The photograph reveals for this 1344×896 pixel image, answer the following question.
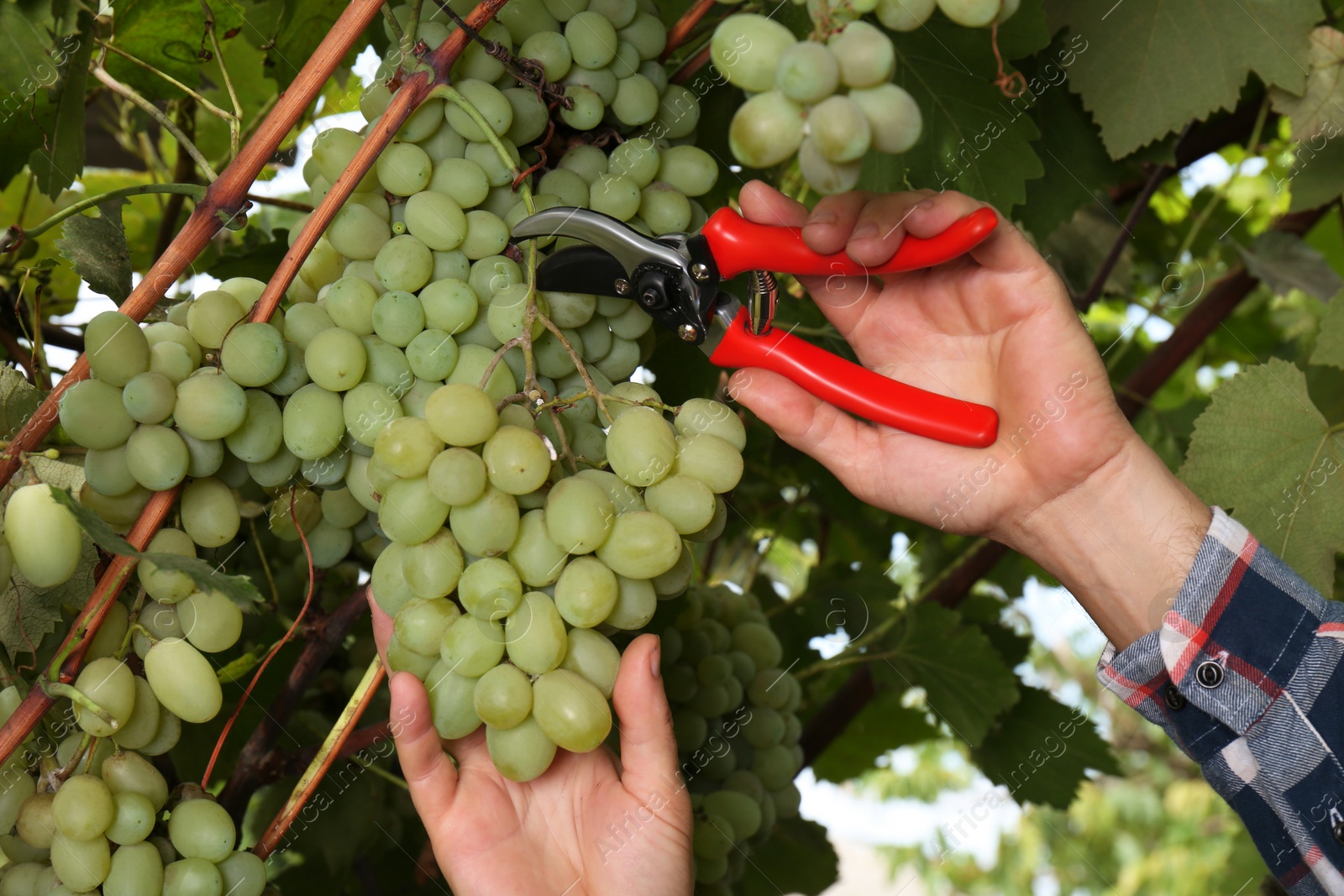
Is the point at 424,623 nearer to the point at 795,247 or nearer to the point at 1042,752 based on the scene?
the point at 795,247

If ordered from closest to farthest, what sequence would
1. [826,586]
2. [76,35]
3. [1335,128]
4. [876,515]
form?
[76,35], [1335,128], [826,586], [876,515]

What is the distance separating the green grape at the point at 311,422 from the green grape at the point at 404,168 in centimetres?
15

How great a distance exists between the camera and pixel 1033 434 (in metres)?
0.84

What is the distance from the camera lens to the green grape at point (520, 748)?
0.64 m

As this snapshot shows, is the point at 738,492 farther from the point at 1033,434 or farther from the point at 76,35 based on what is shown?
the point at 76,35

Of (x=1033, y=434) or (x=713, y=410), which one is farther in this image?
(x=1033, y=434)

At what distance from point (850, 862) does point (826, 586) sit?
10.7 feet

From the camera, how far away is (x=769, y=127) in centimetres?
50

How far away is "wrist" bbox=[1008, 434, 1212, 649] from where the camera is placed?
85cm

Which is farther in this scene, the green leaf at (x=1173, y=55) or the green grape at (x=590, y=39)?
the green leaf at (x=1173, y=55)

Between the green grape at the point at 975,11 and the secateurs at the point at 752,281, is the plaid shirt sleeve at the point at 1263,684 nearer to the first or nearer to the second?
the secateurs at the point at 752,281

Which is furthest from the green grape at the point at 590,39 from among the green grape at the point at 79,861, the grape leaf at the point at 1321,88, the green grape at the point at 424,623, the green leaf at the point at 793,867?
the green leaf at the point at 793,867

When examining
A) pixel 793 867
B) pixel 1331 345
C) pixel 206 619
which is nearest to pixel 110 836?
pixel 206 619

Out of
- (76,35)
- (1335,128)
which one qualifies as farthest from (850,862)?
(76,35)
